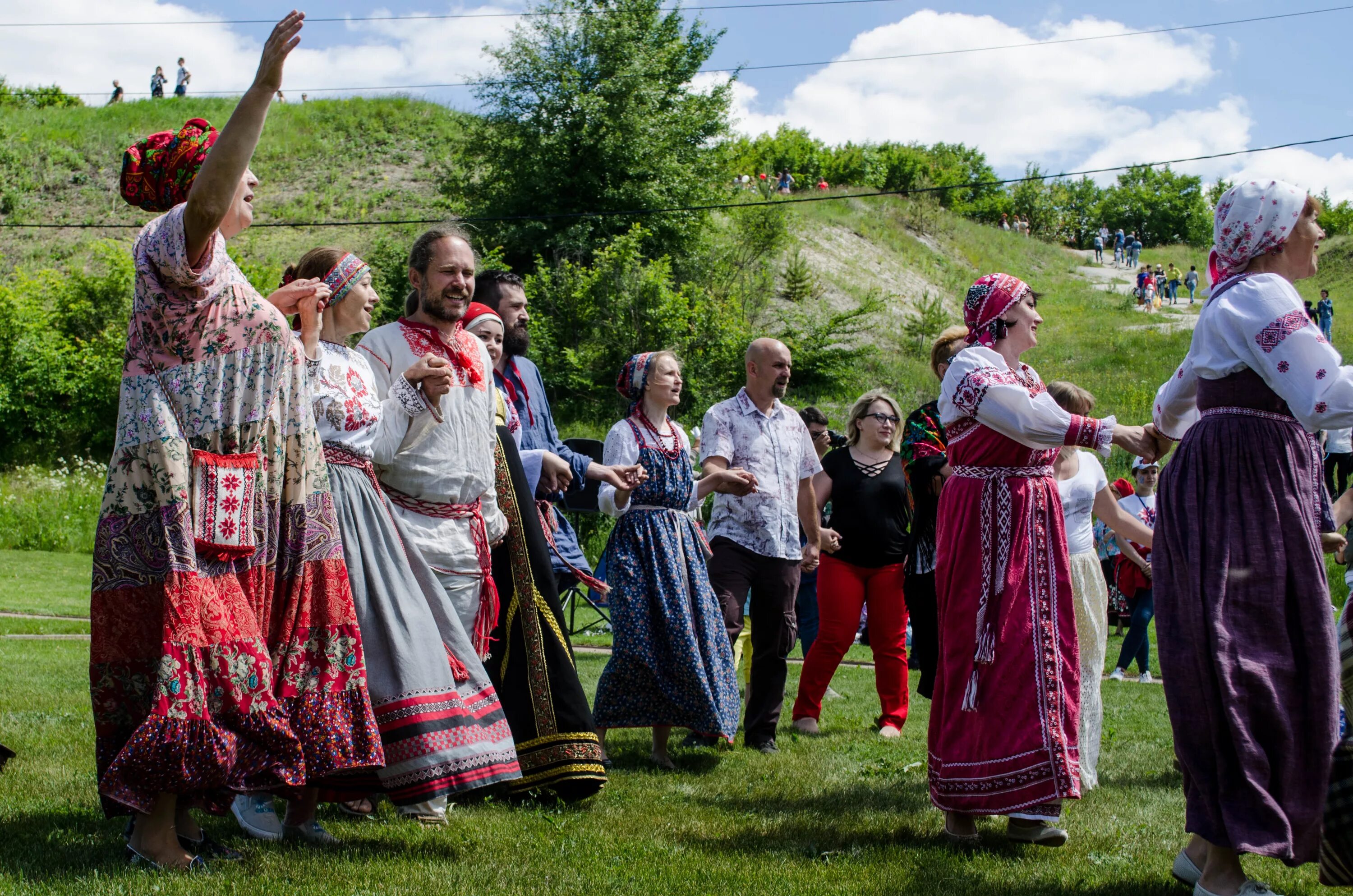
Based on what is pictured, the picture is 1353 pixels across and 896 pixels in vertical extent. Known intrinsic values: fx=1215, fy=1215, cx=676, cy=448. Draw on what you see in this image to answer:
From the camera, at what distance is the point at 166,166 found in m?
3.74

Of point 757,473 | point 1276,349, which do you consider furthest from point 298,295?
point 757,473

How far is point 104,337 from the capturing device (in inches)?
1131

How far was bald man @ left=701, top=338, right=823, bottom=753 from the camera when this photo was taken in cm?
702

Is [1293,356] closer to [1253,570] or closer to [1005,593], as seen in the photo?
[1253,570]

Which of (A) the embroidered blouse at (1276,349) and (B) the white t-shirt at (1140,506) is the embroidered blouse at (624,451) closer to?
(A) the embroidered blouse at (1276,349)

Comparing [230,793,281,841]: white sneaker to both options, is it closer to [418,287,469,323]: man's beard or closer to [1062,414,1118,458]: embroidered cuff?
[418,287,469,323]: man's beard

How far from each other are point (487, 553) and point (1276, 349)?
288 cm

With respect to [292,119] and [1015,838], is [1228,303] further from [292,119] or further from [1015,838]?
[292,119]

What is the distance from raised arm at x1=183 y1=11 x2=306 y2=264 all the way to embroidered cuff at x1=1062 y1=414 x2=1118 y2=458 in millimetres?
2819

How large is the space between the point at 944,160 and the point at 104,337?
265 ft

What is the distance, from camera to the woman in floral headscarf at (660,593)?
6250 mm

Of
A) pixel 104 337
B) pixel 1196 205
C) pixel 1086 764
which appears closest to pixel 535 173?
pixel 104 337

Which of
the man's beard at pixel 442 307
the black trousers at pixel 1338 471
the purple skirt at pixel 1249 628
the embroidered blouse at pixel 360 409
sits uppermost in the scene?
the man's beard at pixel 442 307

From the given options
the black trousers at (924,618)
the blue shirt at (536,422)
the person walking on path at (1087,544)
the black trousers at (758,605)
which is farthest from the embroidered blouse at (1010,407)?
the black trousers at (758,605)
